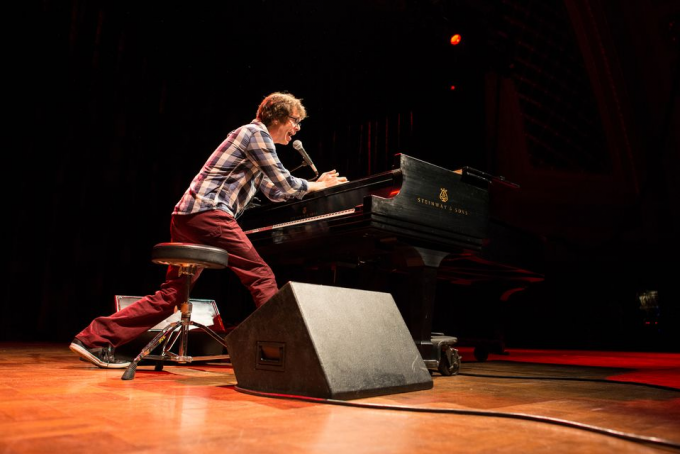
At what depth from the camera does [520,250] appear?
381 cm

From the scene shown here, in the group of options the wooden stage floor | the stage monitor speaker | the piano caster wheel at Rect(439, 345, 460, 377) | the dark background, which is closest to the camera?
the wooden stage floor

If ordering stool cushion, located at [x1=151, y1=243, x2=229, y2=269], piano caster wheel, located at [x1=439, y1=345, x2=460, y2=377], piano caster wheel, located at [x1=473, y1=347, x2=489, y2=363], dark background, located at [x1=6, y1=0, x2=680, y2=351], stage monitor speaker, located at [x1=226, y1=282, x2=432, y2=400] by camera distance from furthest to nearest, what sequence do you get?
dark background, located at [x1=6, y1=0, x2=680, y2=351]
piano caster wheel, located at [x1=473, y1=347, x2=489, y2=363]
piano caster wheel, located at [x1=439, y1=345, x2=460, y2=377]
stool cushion, located at [x1=151, y1=243, x2=229, y2=269]
stage monitor speaker, located at [x1=226, y1=282, x2=432, y2=400]

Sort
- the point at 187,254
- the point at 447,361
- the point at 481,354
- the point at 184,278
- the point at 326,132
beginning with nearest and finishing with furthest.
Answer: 1. the point at 187,254
2. the point at 184,278
3. the point at 447,361
4. the point at 481,354
5. the point at 326,132

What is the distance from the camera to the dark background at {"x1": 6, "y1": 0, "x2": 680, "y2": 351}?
484cm

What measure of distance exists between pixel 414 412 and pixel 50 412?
106cm

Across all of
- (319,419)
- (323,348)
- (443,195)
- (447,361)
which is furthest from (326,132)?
(319,419)

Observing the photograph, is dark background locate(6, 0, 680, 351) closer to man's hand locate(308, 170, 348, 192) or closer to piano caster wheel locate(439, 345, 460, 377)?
piano caster wheel locate(439, 345, 460, 377)

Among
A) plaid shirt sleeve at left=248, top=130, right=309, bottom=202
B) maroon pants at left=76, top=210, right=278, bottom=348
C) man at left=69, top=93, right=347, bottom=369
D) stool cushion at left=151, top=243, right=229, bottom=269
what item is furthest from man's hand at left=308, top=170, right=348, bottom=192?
stool cushion at left=151, top=243, right=229, bottom=269

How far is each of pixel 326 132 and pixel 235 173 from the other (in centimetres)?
376

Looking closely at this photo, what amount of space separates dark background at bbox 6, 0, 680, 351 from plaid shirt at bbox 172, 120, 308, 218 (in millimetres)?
2552

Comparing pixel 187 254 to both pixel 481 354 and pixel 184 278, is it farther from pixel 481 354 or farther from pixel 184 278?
pixel 481 354

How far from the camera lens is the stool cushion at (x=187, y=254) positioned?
246 centimetres

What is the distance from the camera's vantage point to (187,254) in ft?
8.07

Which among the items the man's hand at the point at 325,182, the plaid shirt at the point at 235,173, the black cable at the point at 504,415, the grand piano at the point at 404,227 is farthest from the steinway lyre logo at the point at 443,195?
the black cable at the point at 504,415
